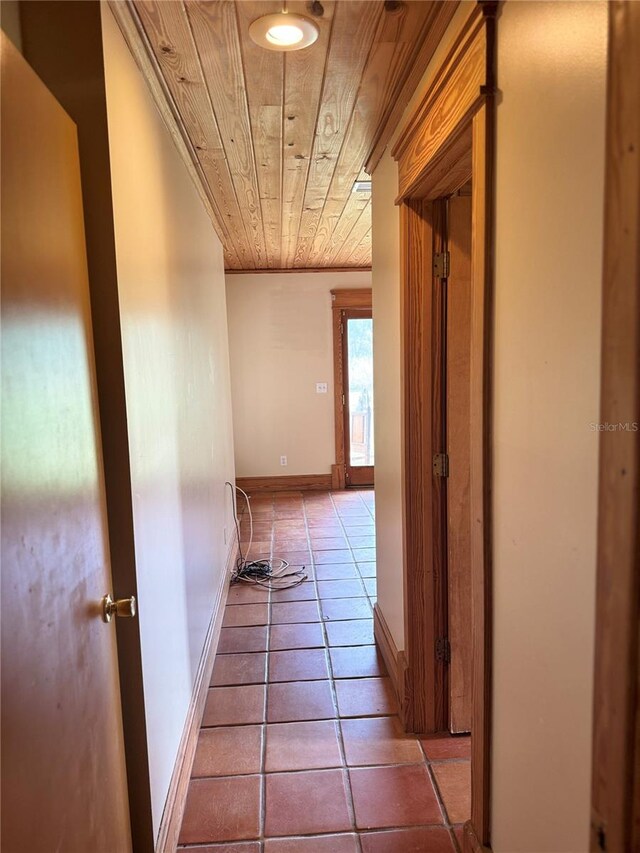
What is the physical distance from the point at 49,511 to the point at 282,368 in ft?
16.6

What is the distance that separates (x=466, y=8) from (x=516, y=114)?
433mm

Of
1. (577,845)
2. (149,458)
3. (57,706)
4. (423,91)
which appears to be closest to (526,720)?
(577,845)

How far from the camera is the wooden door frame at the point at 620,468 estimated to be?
27.1 inches

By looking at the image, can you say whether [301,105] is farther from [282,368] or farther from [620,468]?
[282,368]

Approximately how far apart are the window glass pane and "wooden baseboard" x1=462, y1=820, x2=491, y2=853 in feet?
15.5

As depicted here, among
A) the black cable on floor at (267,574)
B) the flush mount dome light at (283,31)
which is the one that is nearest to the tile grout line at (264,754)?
the black cable on floor at (267,574)

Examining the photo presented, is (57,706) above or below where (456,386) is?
below

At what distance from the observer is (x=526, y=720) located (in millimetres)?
1095

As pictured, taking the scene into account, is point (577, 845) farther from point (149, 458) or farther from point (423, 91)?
point (423, 91)

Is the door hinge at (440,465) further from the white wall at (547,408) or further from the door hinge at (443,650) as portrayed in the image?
the white wall at (547,408)

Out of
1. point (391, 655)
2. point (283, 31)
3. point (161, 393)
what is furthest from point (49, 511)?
point (391, 655)

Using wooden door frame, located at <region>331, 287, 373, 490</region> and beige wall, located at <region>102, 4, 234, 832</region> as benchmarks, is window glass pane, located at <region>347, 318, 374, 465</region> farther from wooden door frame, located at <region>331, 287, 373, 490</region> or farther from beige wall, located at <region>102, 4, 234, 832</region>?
beige wall, located at <region>102, 4, 234, 832</region>

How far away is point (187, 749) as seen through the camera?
1.94 meters

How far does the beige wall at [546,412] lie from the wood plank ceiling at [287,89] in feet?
1.76
